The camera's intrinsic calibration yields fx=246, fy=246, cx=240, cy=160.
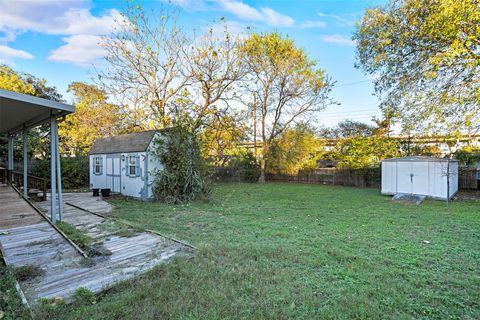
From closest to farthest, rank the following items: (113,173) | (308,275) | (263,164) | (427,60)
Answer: (308,275) < (427,60) < (113,173) < (263,164)

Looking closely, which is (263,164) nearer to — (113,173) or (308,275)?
(113,173)

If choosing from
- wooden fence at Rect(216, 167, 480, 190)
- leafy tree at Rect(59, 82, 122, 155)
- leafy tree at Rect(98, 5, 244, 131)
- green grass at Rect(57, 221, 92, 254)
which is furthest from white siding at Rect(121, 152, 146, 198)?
wooden fence at Rect(216, 167, 480, 190)

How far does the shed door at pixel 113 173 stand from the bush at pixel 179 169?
2391 millimetres

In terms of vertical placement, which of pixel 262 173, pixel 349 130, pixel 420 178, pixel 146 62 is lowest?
pixel 262 173

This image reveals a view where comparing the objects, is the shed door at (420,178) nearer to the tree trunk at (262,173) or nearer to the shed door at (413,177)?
the shed door at (413,177)

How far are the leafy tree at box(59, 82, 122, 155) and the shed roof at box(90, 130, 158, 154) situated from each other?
6.67 ft

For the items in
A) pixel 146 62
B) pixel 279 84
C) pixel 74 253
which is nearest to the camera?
pixel 74 253

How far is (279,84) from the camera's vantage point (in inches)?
642

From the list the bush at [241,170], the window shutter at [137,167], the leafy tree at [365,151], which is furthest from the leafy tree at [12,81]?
the leafy tree at [365,151]

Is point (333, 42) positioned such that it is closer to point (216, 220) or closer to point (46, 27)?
point (216, 220)

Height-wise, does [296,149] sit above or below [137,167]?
above

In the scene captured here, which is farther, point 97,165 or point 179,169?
point 97,165

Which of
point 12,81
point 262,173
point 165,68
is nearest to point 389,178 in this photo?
point 262,173

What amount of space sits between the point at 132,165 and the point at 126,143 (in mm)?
1261
